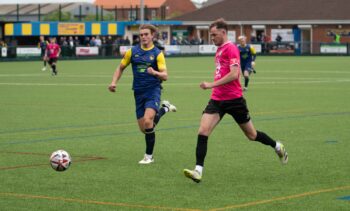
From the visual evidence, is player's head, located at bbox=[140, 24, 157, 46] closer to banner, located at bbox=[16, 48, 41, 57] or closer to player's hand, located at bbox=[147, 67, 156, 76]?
player's hand, located at bbox=[147, 67, 156, 76]

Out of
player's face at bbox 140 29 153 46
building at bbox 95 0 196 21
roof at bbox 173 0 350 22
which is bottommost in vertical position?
player's face at bbox 140 29 153 46

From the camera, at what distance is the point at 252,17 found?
9194 cm

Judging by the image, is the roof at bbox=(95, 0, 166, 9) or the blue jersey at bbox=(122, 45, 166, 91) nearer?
the blue jersey at bbox=(122, 45, 166, 91)

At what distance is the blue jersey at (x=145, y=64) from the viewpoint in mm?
13523

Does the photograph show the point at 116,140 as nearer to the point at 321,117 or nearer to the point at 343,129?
the point at 343,129

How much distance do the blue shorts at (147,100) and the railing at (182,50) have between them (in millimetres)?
50409

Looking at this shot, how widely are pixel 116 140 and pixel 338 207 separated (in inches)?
297

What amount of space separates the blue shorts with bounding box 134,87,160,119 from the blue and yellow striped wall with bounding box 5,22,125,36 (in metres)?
66.7

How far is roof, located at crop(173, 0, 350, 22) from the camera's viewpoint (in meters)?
87.9

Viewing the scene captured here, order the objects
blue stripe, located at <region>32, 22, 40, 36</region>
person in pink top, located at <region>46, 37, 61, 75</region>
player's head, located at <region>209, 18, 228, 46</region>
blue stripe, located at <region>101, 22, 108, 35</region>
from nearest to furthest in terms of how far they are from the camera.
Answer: player's head, located at <region>209, 18, 228, 46</region>, person in pink top, located at <region>46, 37, 61, 75</region>, blue stripe, located at <region>32, 22, 40, 36</region>, blue stripe, located at <region>101, 22, 108, 35</region>

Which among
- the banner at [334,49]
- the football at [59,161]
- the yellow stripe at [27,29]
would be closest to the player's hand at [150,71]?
the football at [59,161]

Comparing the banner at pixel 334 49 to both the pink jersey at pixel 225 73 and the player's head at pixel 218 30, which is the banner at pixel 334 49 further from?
the player's head at pixel 218 30

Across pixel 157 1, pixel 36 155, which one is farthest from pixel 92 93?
pixel 157 1

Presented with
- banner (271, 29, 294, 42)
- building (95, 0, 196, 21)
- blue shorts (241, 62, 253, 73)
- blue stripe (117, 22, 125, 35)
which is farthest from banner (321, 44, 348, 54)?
building (95, 0, 196, 21)
